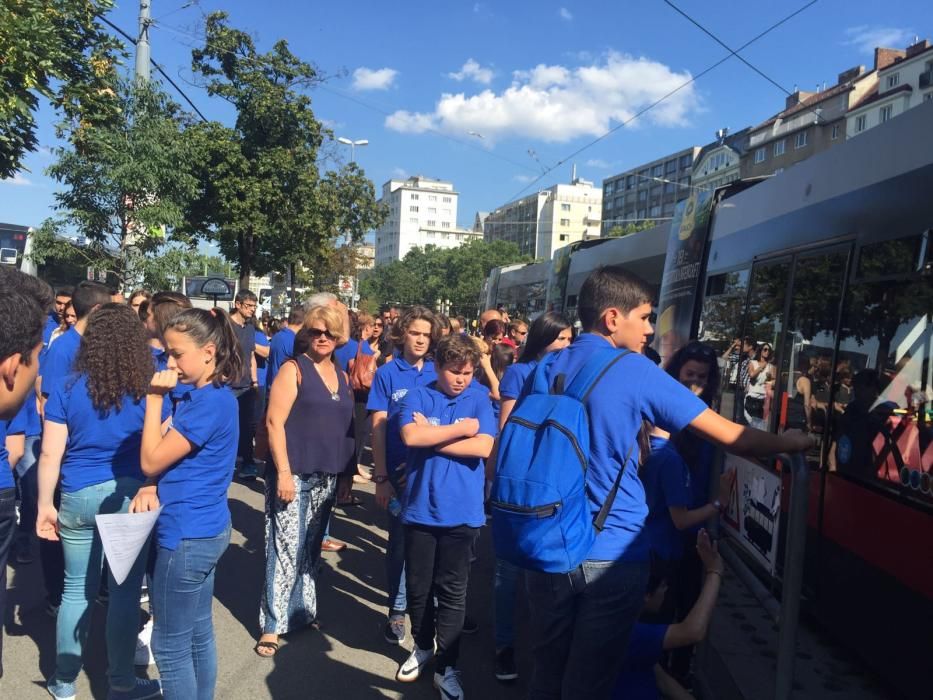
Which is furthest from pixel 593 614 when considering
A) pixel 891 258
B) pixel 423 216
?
pixel 423 216

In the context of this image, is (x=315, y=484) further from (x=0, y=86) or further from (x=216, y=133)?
(x=216, y=133)

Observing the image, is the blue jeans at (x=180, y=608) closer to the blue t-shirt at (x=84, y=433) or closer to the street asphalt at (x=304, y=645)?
the blue t-shirt at (x=84, y=433)

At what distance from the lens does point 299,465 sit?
423 centimetres

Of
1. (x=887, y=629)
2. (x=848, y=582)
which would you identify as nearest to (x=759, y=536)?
(x=887, y=629)

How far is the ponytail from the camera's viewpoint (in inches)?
119

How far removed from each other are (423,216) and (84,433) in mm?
146931

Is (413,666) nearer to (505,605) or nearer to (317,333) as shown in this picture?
(505,605)

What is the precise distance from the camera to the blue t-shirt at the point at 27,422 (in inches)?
152

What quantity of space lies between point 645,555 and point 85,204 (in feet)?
31.1

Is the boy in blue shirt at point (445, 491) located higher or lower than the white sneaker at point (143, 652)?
higher

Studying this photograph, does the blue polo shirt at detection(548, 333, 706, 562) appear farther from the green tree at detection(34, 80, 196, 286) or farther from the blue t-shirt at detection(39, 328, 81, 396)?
the green tree at detection(34, 80, 196, 286)

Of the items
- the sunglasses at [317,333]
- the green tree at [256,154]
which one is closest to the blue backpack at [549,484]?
the sunglasses at [317,333]

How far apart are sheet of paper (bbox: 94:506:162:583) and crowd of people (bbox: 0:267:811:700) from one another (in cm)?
7

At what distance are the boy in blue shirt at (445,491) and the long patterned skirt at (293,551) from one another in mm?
830
